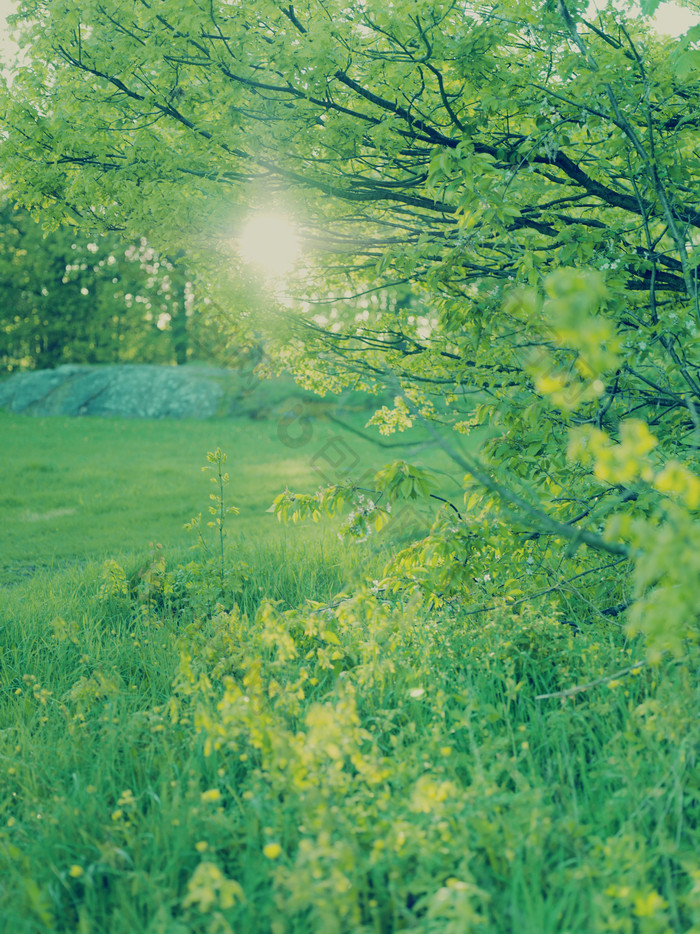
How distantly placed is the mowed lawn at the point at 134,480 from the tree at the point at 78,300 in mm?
9902

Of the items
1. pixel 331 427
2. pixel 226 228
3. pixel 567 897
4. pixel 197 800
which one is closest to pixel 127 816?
pixel 197 800

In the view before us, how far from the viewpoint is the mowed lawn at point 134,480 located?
6328 millimetres

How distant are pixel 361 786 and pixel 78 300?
26.4m

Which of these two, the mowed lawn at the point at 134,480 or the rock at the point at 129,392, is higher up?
the rock at the point at 129,392

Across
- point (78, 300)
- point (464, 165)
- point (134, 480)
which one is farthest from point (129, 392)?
point (464, 165)

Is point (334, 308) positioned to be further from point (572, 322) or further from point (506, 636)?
point (572, 322)

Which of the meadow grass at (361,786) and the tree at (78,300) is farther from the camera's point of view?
the tree at (78,300)

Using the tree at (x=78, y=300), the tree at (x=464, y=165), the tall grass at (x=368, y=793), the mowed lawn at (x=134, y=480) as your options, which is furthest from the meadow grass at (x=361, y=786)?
the tree at (x=78, y=300)

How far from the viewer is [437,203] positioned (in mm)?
3379

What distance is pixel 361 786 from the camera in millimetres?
1976

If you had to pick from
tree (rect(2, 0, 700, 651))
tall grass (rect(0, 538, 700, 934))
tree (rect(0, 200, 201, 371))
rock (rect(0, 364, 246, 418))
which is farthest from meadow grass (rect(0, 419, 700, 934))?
tree (rect(0, 200, 201, 371))

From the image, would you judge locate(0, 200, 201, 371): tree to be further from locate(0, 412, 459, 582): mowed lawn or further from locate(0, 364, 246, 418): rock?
locate(0, 412, 459, 582): mowed lawn

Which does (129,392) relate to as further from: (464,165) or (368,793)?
(368,793)

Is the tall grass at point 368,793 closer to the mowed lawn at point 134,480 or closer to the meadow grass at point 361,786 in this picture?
the meadow grass at point 361,786
